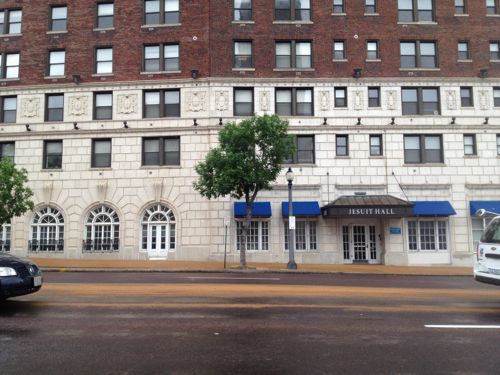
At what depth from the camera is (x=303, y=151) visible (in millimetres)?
26109

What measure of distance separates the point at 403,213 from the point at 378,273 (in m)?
4.51

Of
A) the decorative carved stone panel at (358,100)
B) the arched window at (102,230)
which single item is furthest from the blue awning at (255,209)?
the decorative carved stone panel at (358,100)

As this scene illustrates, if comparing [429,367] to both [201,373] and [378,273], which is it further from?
[378,273]

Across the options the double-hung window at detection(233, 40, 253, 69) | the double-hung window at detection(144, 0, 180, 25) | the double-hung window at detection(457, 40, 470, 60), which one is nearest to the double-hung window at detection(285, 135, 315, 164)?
the double-hung window at detection(233, 40, 253, 69)

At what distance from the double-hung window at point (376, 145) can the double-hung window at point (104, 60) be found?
1611 centimetres

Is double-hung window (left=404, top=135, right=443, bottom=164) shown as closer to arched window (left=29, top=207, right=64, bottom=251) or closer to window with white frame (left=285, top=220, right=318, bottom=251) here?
window with white frame (left=285, top=220, right=318, bottom=251)

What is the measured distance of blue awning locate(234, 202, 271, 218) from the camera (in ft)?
80.5

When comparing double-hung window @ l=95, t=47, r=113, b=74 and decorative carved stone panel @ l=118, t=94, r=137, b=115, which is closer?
decorative carved stone panel @ l=118, t=94, r=137, b=115

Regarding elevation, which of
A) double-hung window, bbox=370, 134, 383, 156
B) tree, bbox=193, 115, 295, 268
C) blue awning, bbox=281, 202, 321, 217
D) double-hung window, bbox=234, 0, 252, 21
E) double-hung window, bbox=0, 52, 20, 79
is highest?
double-hung window, bbox=234, 0, 252, 21

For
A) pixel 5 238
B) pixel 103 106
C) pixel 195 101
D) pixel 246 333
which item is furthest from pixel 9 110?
pixel 246 333

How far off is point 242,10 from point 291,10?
9.63 feet

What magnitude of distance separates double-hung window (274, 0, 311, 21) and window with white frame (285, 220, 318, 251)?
12.2 meters

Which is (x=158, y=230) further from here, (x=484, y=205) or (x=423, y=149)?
(x=484, y=205)

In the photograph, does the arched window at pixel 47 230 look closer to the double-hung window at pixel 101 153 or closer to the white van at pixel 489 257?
the double-hung window at pixel 101 153
